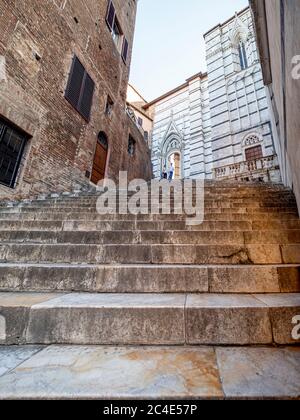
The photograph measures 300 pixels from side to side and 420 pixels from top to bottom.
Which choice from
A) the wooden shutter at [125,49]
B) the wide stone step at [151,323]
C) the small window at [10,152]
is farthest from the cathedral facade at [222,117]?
the wide stone step at [151,323]

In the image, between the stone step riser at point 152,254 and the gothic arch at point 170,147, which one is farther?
the gothic arch at point 170,147

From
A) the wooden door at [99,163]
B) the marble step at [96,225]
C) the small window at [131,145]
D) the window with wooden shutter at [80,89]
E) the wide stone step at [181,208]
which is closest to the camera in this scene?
the marble step at [96,225]

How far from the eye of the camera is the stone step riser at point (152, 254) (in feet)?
7.96

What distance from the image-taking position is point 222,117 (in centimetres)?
1705

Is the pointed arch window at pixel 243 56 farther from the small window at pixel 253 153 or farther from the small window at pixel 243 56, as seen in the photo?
the small window at pixel 253 153

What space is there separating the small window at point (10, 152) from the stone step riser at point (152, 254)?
4.02 metres

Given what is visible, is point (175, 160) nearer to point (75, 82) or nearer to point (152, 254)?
point (75, 82)

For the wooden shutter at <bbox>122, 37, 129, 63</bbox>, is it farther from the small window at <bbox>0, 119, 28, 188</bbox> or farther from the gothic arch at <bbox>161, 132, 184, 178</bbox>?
the small window at <bbox>0, 119, 28, 188</bbox>

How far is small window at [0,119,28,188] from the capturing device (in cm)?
576

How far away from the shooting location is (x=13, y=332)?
1.50 metres

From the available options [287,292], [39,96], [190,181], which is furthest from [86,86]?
[287,292]

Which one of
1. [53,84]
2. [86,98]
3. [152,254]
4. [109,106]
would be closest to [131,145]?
[109,106]

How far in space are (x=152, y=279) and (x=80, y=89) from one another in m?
9.65

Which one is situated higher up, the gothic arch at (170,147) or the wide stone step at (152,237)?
the gothic arch at (170,147)
